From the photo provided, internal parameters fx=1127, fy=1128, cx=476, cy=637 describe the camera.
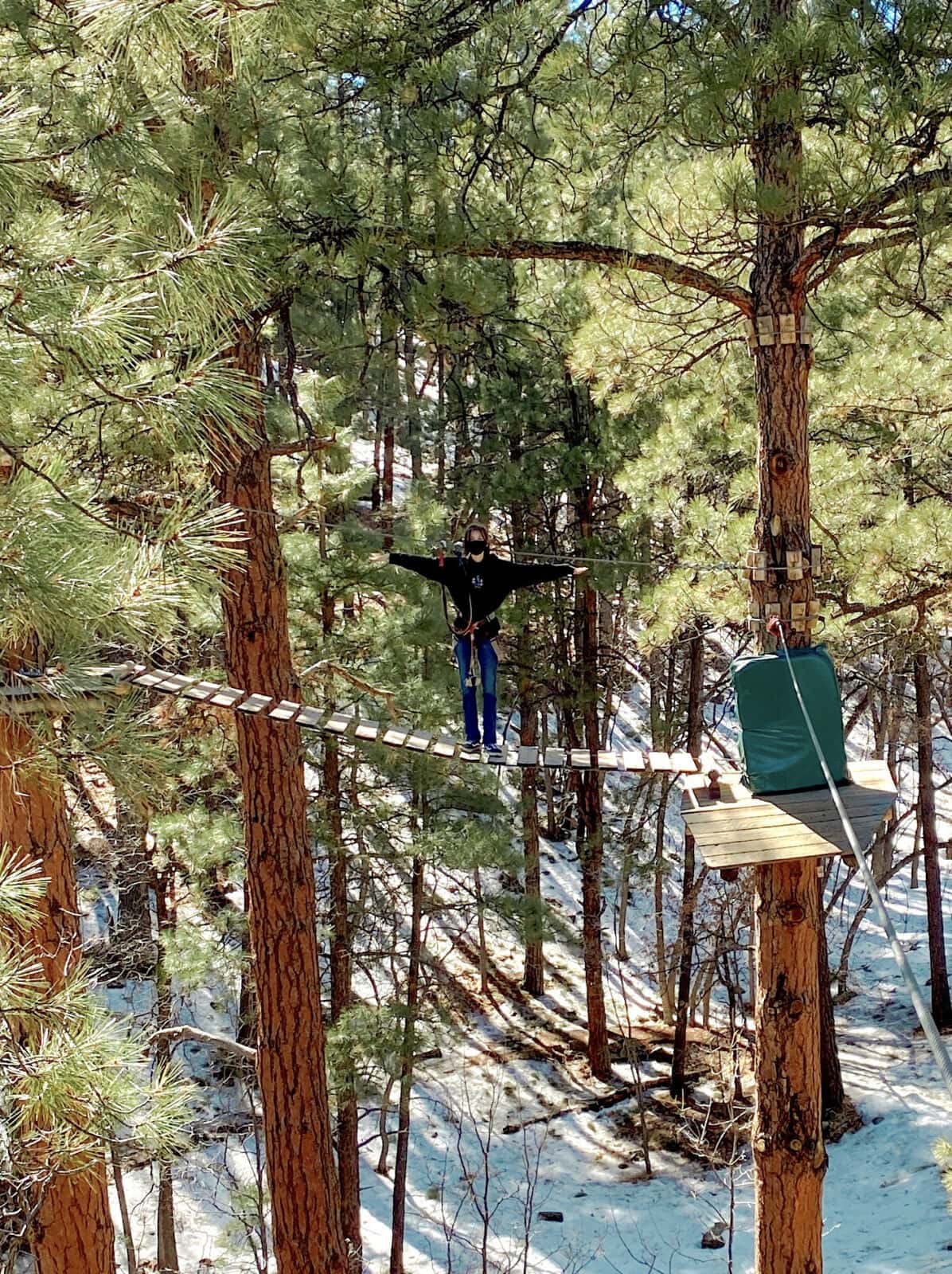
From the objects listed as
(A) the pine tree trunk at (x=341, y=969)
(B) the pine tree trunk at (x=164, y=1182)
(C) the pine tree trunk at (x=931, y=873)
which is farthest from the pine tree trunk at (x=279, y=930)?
(C) the pine tree trunk at (x=931, y=873)

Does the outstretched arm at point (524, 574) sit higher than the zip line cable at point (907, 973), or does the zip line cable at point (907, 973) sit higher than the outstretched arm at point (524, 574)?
the outstretched arm at point (524, 574)

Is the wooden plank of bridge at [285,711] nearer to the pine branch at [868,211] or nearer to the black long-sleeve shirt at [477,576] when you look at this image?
the black long-sleeve shirt at [477,576]

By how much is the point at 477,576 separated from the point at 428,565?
8.8 inches

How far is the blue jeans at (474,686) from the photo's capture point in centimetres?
505

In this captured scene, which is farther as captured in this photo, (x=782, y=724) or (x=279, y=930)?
(x=279, y=930)

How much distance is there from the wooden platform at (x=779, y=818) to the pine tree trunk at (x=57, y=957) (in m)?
2.69

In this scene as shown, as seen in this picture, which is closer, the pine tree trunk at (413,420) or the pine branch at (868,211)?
the pine branch at (868,211)

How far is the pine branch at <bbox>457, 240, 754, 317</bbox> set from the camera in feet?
14.3

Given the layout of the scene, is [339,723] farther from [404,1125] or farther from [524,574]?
[404,1125]

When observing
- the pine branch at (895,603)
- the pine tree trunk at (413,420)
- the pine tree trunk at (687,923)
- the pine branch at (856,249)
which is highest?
the pine tree trunk at (413,420)

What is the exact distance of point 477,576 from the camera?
500cm

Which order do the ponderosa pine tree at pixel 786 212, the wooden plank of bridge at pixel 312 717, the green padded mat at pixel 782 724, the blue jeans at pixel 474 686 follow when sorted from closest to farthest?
1. the ponderosa pine tree at pixel 786 212
2. the green padded mat at pixel 782 724
3. the wooden plank of bridge at pixel 312 717
4. the blue jeans at pixel 474 686

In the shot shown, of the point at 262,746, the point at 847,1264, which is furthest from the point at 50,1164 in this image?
the point at 847,1264

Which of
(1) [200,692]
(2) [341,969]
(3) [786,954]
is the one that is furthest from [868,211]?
(2) [341,969]
